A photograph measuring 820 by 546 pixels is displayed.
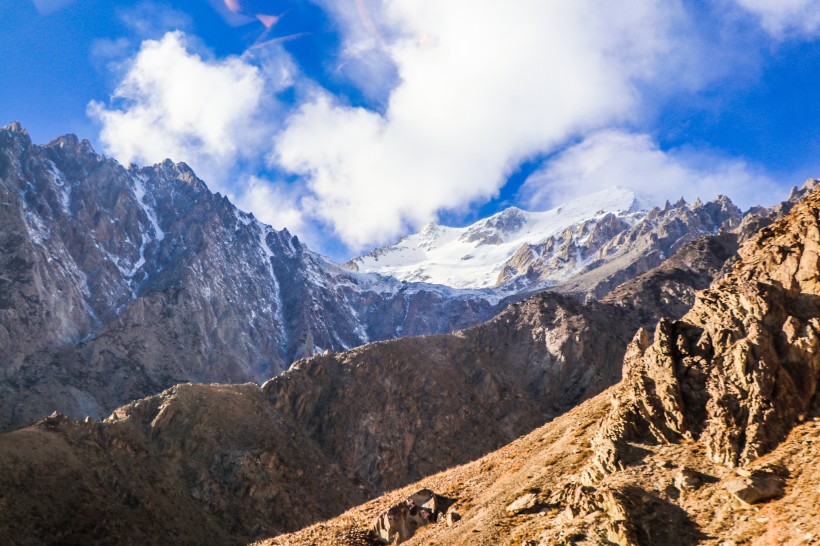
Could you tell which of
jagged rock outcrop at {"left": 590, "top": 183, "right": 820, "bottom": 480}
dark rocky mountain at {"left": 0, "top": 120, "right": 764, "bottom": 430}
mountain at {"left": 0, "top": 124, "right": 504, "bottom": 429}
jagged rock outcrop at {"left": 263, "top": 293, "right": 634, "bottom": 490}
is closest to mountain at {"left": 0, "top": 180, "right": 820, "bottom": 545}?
jagged rock outcrop at {"left": 590, "top": 183, "right": 820, "bottom": 480}

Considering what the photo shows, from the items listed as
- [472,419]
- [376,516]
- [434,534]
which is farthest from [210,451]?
[434,534]

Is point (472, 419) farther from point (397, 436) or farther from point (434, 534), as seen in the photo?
point (434, 534)

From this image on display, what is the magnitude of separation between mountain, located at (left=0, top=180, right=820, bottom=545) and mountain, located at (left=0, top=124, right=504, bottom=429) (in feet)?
131

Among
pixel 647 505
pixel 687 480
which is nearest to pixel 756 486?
pixel 687 480

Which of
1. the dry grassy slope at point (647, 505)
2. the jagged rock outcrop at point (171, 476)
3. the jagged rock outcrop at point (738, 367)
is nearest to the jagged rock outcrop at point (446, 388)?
the jagged rock outcrop at point (171, 476)

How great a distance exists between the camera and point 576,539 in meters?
18.1

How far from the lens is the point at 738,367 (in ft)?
68.7

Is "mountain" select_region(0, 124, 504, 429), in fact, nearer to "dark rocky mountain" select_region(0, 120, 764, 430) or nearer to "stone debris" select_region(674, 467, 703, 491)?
"dark rocky mountain" select_region(0, 120, 764, 430)

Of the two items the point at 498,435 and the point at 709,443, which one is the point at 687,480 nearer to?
the point at 709,443

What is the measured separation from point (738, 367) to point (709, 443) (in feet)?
10.5

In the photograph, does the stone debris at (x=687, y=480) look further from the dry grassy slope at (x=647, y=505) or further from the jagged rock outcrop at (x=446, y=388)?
the jagged rock outcrop at (x=446, y=388)

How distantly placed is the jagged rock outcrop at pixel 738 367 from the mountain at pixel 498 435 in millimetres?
72

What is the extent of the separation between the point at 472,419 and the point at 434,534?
68913mm

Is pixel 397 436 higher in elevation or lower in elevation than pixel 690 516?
higher
